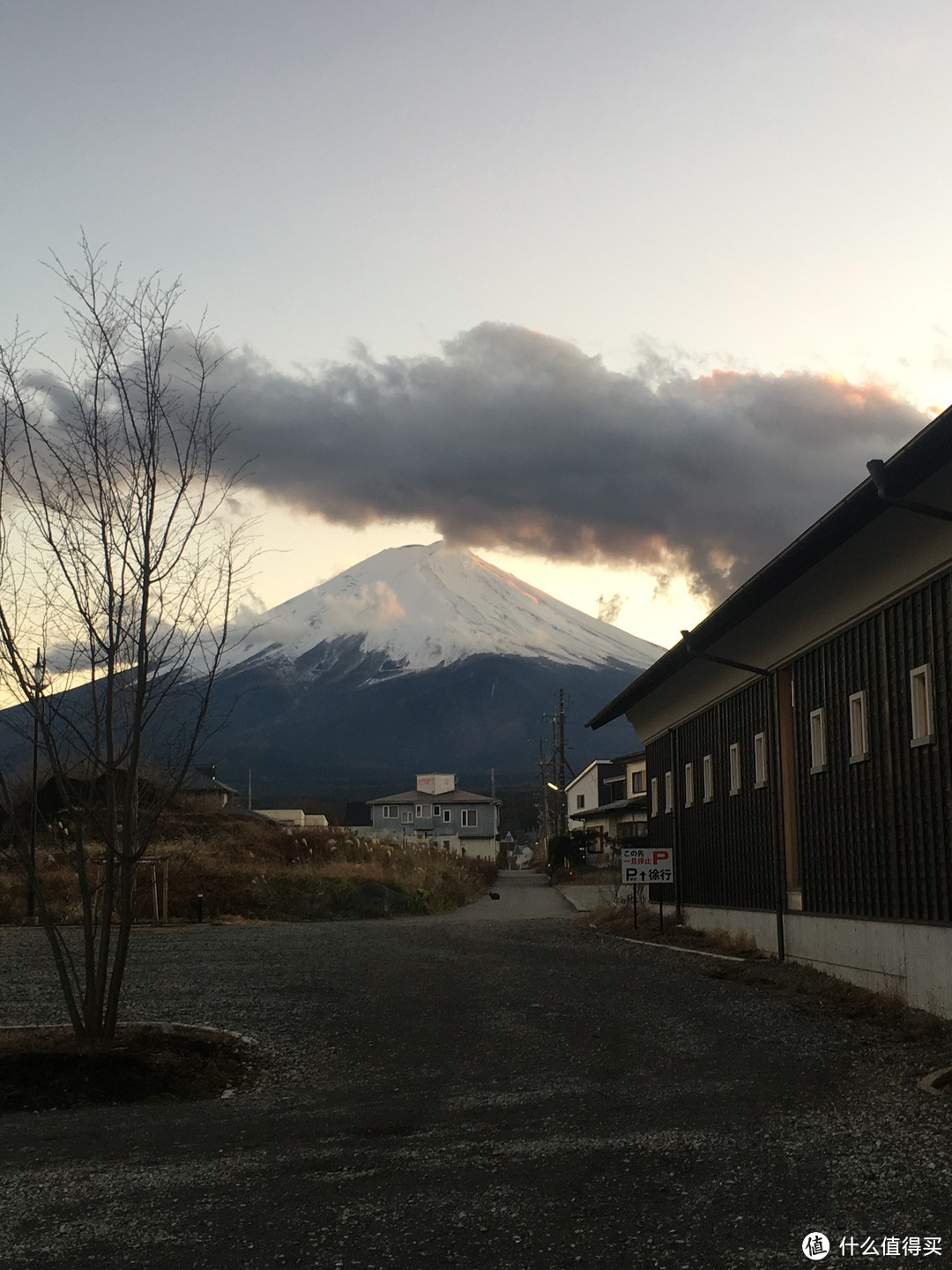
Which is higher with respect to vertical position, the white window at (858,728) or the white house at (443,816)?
the white window at (858,728)

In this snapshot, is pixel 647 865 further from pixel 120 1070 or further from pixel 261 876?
pixel 261 876

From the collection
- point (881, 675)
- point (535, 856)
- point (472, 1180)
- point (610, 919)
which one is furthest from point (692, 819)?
point (535, 856)

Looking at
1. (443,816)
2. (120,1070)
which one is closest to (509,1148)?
(120,1070)

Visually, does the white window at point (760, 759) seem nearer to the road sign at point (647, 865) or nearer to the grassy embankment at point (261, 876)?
the road sign at point (647, 865)

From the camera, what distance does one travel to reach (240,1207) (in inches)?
226

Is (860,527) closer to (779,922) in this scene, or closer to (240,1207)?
(779,922)

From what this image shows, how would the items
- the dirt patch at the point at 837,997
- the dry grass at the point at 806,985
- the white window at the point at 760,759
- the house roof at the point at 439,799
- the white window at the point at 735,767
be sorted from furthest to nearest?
the house roof at the point at 439,799
the white window at the point at 735,767
the white window at the point at 760,759
the dry grass at the point at 806,985
the dirt patch at the point at 837,997

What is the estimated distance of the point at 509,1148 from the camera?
6.84 meters

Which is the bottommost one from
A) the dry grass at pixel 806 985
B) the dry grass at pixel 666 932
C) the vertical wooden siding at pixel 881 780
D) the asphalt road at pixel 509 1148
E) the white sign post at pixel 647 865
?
the dry grass at pixel 666 932

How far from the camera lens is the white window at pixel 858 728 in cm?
1427

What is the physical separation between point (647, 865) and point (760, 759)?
13.1 ft

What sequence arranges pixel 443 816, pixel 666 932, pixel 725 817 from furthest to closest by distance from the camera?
pixel 443 816 < pixel 666 932 < pixel 725 817

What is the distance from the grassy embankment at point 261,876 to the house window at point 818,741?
16844 mm

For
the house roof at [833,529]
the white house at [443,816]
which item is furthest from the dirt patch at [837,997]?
the white house at [443,816]
